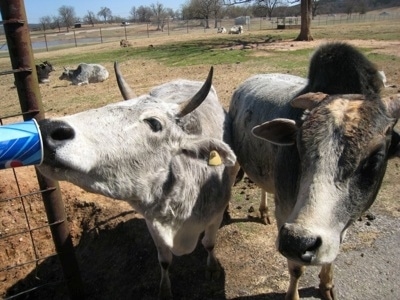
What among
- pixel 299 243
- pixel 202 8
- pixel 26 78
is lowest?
pixel 299 243

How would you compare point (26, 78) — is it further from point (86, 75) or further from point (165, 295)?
point (86, 75)

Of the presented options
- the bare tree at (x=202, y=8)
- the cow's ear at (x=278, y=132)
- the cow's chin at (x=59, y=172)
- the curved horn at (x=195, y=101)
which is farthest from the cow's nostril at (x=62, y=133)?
the bare tree at (x=202, y=8)

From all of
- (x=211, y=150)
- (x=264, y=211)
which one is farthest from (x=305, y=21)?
(x=211, y=150)

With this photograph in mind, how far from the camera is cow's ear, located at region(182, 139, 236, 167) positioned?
11.1 feet

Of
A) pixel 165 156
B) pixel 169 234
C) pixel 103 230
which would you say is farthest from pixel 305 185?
pixel 103 230

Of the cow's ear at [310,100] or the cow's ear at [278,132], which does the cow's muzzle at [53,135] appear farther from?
the cow's ear at [310,100]

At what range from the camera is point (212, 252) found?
4.61m

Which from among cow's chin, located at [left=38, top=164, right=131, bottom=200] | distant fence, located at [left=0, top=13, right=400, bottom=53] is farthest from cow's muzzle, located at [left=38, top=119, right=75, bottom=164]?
distant fence, located at [left=0, top=13, right=400, bottom=53]

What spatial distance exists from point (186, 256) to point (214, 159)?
2140 millimetres

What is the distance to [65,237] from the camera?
13.2 ft

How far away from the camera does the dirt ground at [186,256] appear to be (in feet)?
14.1

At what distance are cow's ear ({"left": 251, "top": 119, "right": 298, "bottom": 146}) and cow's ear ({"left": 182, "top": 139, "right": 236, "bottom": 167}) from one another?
0.41m

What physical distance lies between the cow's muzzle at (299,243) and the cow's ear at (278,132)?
90cm

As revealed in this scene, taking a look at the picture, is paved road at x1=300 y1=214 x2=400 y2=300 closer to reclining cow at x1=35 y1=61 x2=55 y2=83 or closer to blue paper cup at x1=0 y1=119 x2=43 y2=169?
blue paper cup at x1=0 y1=119 x2=43 y2=169
